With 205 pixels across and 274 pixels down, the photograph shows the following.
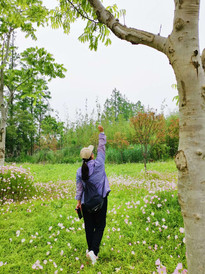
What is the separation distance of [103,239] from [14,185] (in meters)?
3.89

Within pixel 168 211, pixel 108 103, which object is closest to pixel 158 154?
pixel 168 211

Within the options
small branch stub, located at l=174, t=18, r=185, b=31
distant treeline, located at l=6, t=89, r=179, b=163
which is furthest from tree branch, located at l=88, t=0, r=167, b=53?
distant treeline, located at l=6, t=89, r=179, b=163

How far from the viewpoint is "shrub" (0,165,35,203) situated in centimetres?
580

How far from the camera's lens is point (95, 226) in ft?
9.87

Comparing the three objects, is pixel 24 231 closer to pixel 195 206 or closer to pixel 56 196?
pixel 56 196

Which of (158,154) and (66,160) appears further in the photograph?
(66,160)

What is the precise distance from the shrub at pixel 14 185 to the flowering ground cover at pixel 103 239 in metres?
0.52

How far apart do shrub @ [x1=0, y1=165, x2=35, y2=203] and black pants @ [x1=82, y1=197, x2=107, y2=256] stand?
3660 mm

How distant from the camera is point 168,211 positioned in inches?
150

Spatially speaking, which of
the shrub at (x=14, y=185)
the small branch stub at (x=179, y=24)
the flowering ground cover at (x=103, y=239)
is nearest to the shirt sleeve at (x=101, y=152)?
the flowering ground cover at (x=103, y=239)

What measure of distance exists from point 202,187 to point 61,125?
23.2m

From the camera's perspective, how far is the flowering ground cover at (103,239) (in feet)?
9.23

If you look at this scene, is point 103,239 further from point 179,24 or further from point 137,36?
point 179,24

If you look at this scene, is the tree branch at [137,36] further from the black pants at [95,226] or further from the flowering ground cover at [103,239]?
the black pants at [95,226]
